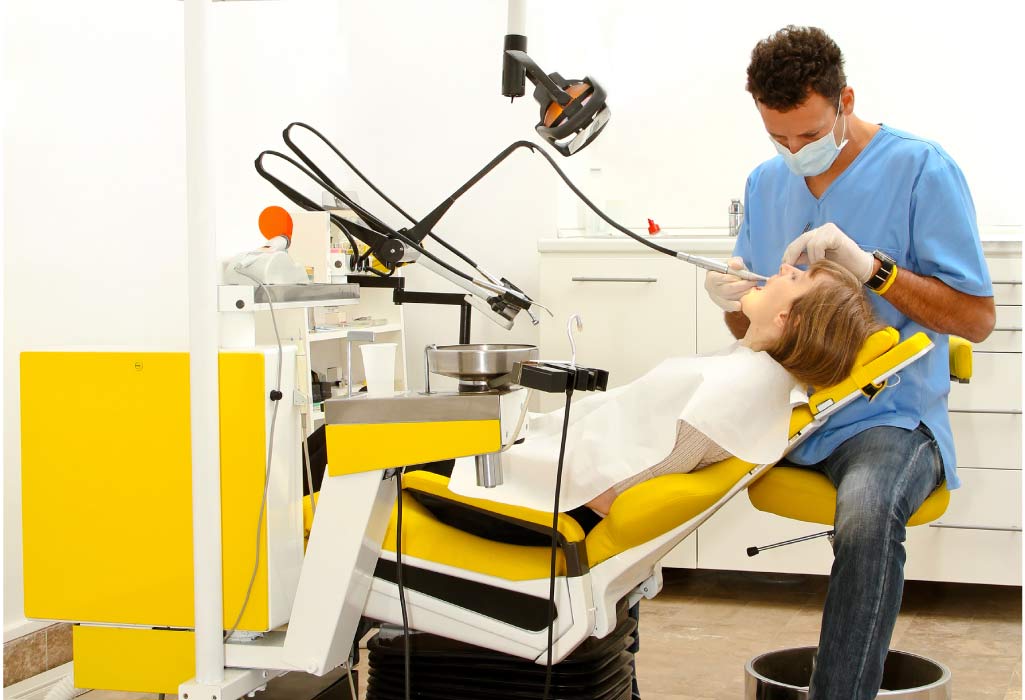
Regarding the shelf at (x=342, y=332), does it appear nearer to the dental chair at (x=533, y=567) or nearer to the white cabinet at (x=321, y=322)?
the white cabinet at (x=321, y=322)

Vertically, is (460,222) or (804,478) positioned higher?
(460,222)

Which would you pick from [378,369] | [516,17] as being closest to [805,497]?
[378,369]

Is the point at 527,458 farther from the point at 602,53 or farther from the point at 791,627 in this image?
the point at 602,53

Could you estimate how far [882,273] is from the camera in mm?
1662

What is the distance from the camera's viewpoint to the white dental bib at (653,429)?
153cm

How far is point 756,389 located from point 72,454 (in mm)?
1092

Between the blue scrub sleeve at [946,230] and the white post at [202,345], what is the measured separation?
1.22 m

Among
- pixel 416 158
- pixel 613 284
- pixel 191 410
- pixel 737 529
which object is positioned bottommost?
pixel 737 529

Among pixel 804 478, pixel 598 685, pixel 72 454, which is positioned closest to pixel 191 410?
pixel 72 454

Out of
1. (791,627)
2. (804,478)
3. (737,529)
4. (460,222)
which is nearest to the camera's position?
(804,478)

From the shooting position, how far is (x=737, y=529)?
2.87 metres

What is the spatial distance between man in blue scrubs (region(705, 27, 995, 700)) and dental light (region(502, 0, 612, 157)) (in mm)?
505

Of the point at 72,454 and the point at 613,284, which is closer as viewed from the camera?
the point at 72,454

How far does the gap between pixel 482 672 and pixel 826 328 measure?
0.78 meters
